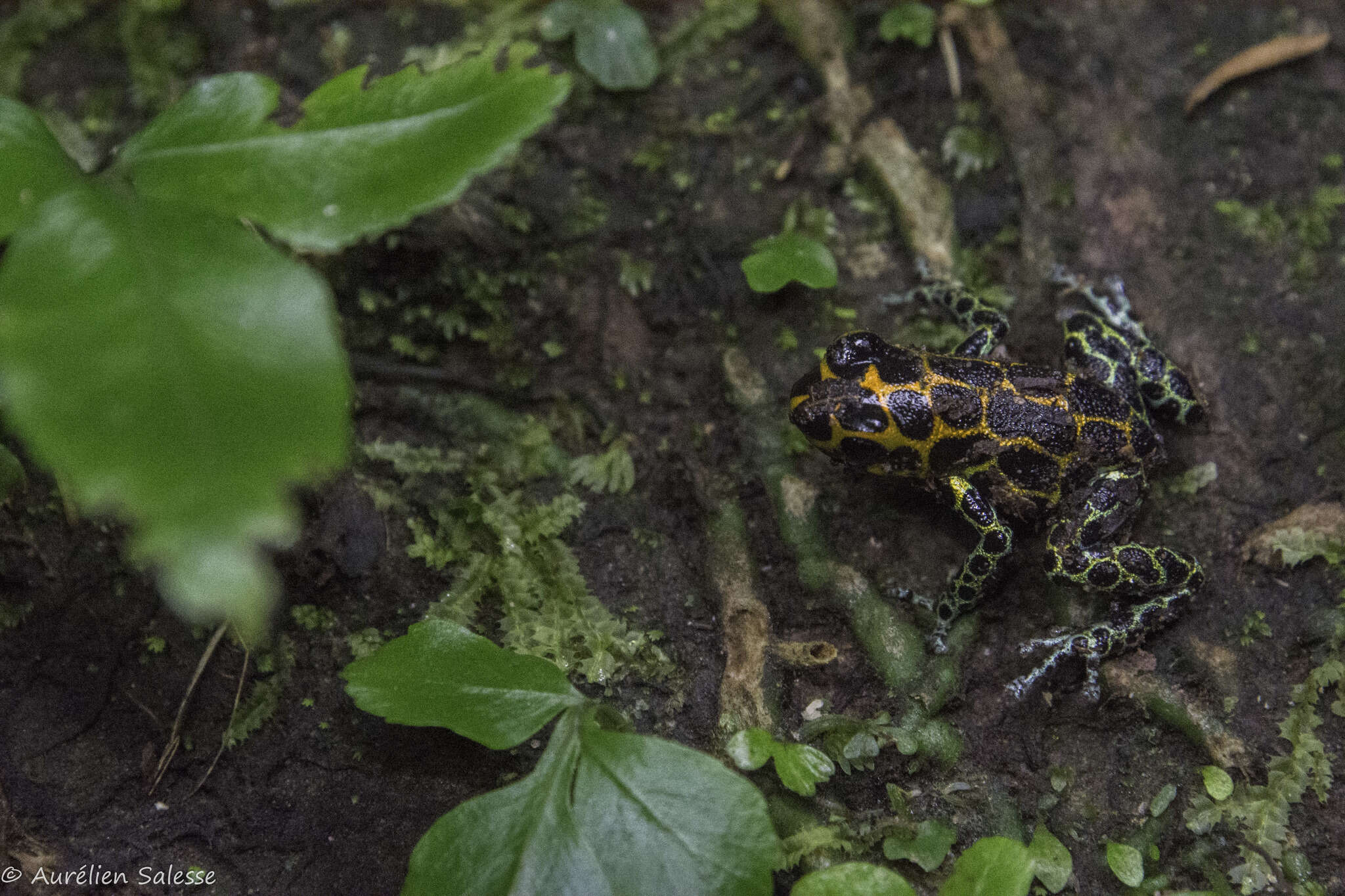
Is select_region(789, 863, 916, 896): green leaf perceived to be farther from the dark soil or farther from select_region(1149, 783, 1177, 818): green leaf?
select_region(1149, 783, 1177, 818): green leaf

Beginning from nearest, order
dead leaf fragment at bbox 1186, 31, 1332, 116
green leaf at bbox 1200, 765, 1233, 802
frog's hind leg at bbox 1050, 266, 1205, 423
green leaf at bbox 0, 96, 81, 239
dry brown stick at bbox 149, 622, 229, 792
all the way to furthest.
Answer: green leaf at bbox 0, 96, 81, 239 < dry brown stick at bbox 149, 622, 229, 792 < green leaf at bbox 1200, 765, 1233, 802 < frog's hind leg at bbox 1050, 266, 1205, 423 < dead leaf fragment at bbox 1186, 31, 1332, 116

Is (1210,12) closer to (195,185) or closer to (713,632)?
(713,632)

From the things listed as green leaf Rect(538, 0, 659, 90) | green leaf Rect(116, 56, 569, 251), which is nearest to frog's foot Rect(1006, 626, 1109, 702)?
green leaf Rect(116, 56, 569, 251)

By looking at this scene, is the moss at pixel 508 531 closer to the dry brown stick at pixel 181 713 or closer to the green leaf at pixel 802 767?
the green leaf at pixel 802 767

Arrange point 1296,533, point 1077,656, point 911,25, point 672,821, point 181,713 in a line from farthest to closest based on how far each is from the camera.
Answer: point 911,25 → point 1296,533 → point 1077,656 → point 181,713 → point 672,821

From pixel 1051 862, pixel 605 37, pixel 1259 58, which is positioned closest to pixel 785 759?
pixel 1051 862

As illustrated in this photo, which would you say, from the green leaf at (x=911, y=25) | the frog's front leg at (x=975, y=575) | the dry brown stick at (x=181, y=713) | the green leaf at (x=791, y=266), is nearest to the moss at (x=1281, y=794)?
the frog's front leg at (x=975, y=575)

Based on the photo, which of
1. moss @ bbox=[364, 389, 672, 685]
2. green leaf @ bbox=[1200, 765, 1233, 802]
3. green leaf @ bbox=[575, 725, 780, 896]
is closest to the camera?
green leaf @ bbox=[575, 725, 780, 896]

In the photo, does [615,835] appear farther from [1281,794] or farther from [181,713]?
[1281,794]
